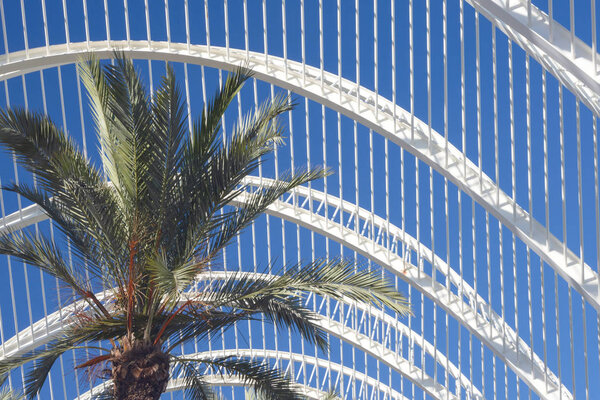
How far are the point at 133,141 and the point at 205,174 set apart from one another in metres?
1.02

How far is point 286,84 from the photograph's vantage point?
57.5 feet

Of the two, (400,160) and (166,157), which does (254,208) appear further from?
(400,160)

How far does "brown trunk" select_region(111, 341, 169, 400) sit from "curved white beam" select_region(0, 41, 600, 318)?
20.7ft

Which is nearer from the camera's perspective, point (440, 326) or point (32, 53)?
point (32, 53)

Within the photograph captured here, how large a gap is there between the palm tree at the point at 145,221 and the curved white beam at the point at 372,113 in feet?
14.3

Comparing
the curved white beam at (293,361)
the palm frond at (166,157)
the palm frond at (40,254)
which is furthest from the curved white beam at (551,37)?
the curved white beam at (293,361)

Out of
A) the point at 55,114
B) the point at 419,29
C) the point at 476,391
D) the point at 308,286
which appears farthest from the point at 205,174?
the point at 55,114

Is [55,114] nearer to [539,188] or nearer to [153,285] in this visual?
[539,188]

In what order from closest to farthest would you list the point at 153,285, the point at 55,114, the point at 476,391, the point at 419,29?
the point at 153,285
the point at 476,391
the point at 419,29
the point at 55,114

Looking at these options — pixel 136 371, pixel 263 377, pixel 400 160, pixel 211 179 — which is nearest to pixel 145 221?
pixel 211 179

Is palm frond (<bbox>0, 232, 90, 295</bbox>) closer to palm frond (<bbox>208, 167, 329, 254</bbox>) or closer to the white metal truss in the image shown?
palm frond (<bbox>208, 167, 329, 254</bbox>)

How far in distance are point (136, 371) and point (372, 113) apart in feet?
23.3

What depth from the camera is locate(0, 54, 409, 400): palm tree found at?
1218 centimetres

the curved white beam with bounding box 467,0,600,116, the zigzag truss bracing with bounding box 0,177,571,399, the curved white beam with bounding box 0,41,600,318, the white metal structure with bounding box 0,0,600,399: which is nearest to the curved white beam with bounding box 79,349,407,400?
the white metal structure with bounding box 0,0,600,399
